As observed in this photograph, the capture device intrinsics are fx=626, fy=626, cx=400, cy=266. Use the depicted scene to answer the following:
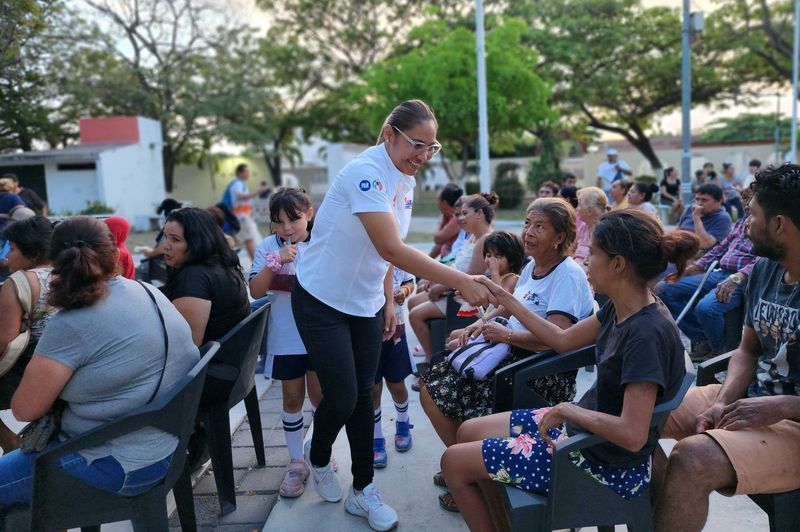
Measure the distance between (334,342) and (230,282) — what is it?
2.37 feet

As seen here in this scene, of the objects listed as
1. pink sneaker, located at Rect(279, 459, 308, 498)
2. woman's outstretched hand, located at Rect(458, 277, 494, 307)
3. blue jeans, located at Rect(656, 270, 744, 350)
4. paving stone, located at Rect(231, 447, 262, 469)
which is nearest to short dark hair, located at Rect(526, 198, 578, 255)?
woman's outstretched hand, located at Rect(458, 277, 494, 307)

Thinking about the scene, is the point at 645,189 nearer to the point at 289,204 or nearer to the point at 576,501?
the point at 289,204

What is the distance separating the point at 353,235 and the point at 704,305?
11.0 feet

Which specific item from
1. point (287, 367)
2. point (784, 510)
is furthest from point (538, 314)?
point (287, 367)

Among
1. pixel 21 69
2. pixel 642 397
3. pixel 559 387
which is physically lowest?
pixel 559 387

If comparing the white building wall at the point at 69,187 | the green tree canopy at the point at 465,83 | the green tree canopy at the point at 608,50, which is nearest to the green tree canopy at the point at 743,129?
the green tree canopy at the point at 608,50

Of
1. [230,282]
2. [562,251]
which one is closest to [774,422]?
[562,251]

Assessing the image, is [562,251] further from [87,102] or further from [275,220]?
[87,102]

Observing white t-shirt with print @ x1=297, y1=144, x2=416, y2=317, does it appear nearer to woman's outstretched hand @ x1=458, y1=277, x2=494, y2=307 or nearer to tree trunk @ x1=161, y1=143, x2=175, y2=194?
woman's outstretched hand @ x1=458, y1=277, x2=494, y2=307

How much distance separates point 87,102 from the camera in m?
23.9

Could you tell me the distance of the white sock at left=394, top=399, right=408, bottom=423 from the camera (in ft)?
12.3

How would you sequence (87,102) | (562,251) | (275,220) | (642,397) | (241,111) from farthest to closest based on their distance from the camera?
(241,111) < (87,102) < (275,220) < (562,251) < (642,397)

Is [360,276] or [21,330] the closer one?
[360,276]

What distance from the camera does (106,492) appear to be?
220cm
